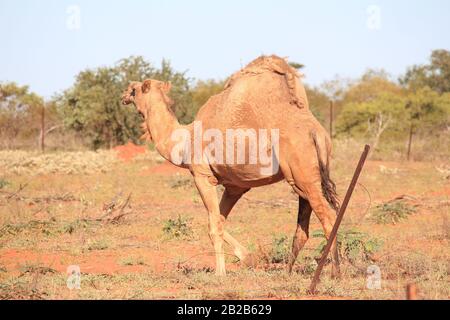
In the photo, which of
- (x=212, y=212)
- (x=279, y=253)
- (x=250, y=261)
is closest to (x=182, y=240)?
(x=279, y=253)

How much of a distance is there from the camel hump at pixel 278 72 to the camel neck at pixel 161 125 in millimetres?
956

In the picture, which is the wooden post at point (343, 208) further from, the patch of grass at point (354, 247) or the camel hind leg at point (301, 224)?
the patch of grass at point (354, 247)

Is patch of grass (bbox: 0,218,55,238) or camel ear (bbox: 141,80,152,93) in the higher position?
camel ear (bbox: 141,80,152,93)

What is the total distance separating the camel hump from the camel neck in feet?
3.14

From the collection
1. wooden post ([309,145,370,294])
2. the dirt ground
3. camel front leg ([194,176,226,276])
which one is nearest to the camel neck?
camel front leg ([194,176,226,276])

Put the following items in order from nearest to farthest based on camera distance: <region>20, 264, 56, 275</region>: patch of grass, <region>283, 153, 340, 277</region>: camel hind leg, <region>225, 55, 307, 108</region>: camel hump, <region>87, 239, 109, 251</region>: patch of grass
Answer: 1. <region>283, 153, 340, 277</region>: camel hind leg
2. <region>225, 55, 307, 108</region>: camel hump
3. <region>20, 264, 56, 275</region>: patch of grass
4. <region>87, 239, 109, 251</region>: patch of grass

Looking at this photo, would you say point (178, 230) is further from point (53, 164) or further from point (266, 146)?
point (53, 164)

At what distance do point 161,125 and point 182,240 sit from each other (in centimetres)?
347

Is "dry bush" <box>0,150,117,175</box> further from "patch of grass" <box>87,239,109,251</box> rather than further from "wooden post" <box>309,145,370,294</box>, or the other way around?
"wooden post" <box>309,145,370,294</box>

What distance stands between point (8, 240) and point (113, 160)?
18032 mm

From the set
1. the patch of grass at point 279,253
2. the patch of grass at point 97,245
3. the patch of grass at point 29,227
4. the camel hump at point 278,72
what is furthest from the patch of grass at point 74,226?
the camel hump at point 278,72

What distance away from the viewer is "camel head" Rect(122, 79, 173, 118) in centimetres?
1106

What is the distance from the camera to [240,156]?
964 centimetres
